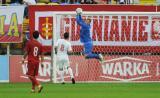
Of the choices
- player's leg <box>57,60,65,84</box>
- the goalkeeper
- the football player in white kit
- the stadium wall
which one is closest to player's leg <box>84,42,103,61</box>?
the goalkeeper

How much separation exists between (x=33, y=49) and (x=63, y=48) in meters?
4.84

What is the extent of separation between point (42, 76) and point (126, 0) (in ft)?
19.9

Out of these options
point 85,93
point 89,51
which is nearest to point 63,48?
point 89,51

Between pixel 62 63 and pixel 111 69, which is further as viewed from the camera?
pixel 111 69

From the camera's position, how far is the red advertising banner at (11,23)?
2891cm

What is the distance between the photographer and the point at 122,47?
28.8 meters

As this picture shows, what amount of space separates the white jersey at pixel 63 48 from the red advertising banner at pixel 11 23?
274 centimetres

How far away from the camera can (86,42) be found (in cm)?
2780

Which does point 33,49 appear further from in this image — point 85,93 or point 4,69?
point 4,69

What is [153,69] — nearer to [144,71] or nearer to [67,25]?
[144,71]

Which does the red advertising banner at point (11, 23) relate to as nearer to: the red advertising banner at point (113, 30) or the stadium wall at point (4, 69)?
the red advertising banner at point (113, 30)

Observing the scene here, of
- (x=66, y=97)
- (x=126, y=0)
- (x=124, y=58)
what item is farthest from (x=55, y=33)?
(x=66, y=97)

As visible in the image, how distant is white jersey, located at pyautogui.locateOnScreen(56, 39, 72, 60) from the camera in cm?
2669

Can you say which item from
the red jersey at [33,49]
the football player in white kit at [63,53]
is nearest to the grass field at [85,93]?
the red jersey at [33,49]
